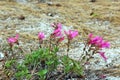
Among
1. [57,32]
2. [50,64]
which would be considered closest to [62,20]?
[57,32]

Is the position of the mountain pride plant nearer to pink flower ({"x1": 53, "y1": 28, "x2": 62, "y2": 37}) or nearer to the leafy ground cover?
pink flower ({"x1": 53, "y1": 28, "x2": 62, "y2": 37})

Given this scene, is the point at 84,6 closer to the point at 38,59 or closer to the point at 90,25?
the point at 90,25

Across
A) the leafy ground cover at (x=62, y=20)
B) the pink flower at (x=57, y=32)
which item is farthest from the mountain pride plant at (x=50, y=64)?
the leafy ground cover at (x=62, y=20)

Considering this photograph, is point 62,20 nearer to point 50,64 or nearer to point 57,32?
point 57,32

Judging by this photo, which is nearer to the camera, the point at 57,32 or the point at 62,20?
the point at 57,32

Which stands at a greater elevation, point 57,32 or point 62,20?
point 57,32

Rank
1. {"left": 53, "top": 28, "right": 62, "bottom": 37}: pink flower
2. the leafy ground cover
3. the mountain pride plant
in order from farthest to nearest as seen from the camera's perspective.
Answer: the leafy ground cover
{"left": 53, "top": 28, "right": 62, "bottom": 37}: pink flower
the mountain pride plant

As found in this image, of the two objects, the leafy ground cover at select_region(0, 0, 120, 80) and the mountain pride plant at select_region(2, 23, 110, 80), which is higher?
the mountain pride plant at select_region(2, 23, 110, 80)

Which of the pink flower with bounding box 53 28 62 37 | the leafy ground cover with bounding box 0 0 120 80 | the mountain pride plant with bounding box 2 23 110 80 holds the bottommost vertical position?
the leafy ground cover with bounding box 0 0 120 80

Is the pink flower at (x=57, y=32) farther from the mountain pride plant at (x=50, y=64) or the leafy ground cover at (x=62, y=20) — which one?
the leafy ground cover at (x=62, y=20)

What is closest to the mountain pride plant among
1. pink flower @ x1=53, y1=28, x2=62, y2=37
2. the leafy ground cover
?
pink flower @ x1=53, y1=28, x2=62, y2=37

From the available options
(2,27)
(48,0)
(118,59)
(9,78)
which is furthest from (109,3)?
(9,78)
